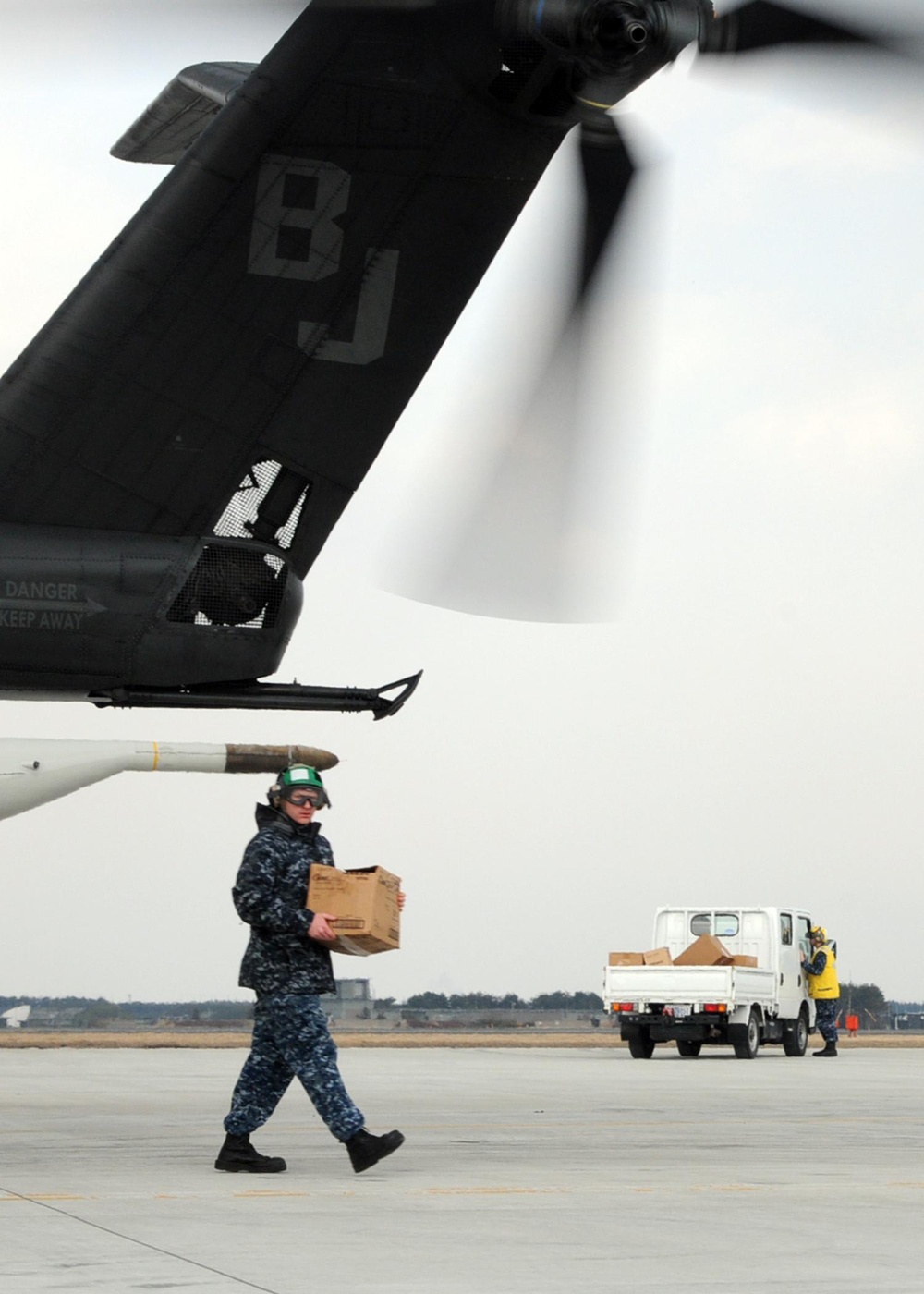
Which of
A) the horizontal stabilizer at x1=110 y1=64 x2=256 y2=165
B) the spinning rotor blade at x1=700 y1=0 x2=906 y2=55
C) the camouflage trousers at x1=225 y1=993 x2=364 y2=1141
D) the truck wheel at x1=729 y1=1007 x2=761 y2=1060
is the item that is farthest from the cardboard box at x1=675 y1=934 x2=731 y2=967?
the spinning rotor blade at x1=700 y1=0 x2=906 y2=55

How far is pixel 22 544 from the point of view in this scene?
11398 mm

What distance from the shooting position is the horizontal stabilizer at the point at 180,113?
44.4 ft

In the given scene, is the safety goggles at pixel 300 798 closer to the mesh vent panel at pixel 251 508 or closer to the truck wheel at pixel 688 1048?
the mesh vent panel at pixel 251 508

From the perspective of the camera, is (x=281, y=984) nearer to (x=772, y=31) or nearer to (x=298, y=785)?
(x=298, y=785)

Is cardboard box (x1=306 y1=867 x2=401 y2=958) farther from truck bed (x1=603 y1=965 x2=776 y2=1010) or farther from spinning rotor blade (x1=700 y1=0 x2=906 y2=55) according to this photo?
truck bed (x1=603 y1=965 x2=776 y2=1010)

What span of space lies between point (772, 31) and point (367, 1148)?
6499mm

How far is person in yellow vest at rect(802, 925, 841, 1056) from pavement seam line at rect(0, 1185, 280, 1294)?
1908 cm

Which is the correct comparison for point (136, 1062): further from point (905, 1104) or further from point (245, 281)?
point (245, 281)

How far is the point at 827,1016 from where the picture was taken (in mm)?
25375

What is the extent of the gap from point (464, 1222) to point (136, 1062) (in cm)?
1510

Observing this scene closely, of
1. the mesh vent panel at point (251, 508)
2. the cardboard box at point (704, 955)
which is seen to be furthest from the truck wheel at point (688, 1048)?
the mesh vent panel at point (251, 508)

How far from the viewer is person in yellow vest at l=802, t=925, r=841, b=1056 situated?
2522 centimetres

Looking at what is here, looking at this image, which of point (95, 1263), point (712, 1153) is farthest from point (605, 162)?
point (95, 1263)

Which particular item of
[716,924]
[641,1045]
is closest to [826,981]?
[716,924]
